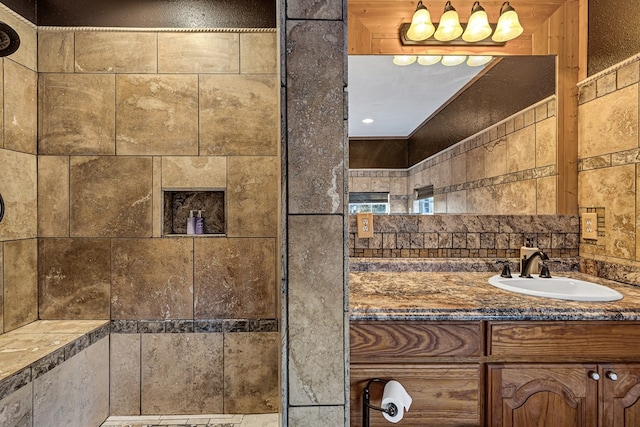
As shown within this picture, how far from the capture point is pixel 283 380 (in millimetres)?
755

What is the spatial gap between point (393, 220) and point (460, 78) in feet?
2.91

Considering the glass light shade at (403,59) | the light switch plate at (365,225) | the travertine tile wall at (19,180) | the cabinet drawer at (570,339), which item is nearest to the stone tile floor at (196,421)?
the travertine tile wall at (19,180)

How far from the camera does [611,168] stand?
1539 mm

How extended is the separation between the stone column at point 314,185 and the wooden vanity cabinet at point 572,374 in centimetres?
71

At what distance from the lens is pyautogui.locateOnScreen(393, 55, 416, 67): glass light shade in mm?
1719

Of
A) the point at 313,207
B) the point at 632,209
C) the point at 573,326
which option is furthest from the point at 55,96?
the point at 632,209

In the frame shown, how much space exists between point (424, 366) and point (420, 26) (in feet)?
5.46

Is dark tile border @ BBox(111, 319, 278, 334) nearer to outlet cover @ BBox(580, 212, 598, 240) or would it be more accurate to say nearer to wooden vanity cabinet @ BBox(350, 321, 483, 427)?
wooden vanity cabinet @ BBox(350, 321, 483, 427)

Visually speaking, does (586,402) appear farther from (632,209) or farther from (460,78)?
(460,78)

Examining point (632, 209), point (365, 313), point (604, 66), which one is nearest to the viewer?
point (365, 313)

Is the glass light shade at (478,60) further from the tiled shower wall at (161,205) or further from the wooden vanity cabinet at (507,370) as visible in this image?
the wooden vanity cabinet at (507,370)

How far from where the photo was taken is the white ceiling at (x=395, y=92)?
67.9 inches

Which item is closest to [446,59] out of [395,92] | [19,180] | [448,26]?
[448,26]

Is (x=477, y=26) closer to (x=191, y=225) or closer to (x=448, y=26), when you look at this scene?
(x=448, y=26)
